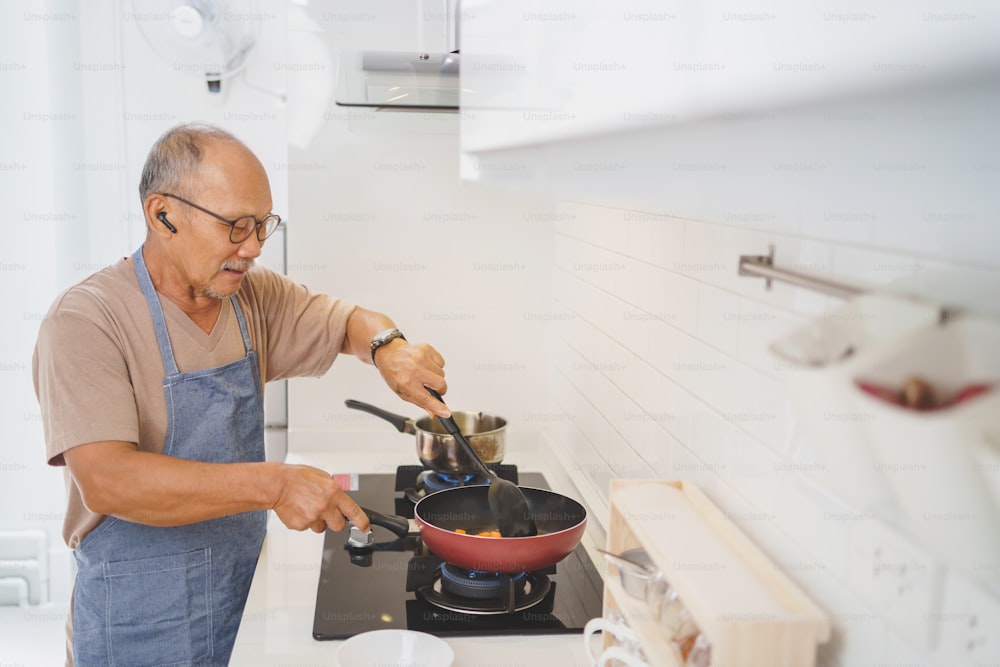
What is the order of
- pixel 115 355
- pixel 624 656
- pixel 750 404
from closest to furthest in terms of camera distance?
pixel 624 656 → pixel 750 404 → pixel 115 355

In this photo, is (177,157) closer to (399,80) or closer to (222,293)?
(222,293)

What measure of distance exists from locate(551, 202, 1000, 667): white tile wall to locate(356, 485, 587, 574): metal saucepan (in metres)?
0.19

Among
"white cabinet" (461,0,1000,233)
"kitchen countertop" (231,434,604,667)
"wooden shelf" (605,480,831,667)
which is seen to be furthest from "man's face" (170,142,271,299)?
"white cabinet" (461,0,1000,233)

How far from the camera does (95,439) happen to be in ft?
4.71

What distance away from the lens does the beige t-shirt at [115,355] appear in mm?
1454

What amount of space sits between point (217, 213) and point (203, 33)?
1270 mm

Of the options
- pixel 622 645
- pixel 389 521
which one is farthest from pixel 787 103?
pixel 389 521

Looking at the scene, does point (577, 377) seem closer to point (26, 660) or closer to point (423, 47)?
point (423, 47)

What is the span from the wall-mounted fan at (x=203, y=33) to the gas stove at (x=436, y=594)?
5.25 feet

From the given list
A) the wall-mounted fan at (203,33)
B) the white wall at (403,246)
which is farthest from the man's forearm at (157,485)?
the wall-mounted fan at (203,33)

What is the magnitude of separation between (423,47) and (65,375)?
4.63ft

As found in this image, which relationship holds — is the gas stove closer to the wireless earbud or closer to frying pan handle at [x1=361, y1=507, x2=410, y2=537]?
frying pan handle at [x1=361, y1=507, x2=410, y2=537]

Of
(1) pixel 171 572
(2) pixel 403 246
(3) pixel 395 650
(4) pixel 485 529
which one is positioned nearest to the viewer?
(3) pixel 395 650

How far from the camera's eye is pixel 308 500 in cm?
148
